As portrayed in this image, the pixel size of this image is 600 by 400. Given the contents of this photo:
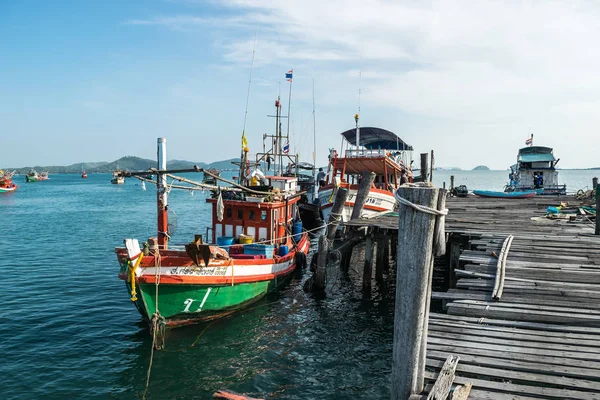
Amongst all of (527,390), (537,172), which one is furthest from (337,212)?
(537,172)

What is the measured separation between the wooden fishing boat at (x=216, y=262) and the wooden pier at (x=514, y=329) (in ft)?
22.9

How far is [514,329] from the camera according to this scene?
21.4ft

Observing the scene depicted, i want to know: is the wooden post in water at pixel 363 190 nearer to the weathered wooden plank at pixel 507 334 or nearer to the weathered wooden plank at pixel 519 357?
the weathered wooden plank at pixel 507 334

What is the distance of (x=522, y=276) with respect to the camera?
8789mm

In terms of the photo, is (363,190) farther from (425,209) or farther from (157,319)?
(425,209)

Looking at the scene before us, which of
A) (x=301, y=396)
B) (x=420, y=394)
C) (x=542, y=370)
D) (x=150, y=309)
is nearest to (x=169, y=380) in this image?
(x=150, y=309)

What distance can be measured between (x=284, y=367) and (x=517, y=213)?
45.3 feet

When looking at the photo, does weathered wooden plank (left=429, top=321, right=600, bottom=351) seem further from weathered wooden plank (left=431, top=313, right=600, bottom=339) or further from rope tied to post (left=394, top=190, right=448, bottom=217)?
rope tied to post (left=394, top=190, right=448, bottom=217)

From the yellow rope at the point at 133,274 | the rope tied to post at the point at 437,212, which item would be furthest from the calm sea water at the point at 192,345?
→ the rope tied to post at the point at 437,212

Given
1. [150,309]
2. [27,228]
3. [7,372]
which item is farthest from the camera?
[27,228]

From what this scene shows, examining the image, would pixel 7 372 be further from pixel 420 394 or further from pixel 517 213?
pixel 517 213

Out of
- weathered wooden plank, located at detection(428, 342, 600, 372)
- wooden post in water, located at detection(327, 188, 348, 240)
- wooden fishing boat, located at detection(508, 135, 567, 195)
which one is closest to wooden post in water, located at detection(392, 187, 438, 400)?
weathered wooden plank, located at detection(428, 342, 600, 372)

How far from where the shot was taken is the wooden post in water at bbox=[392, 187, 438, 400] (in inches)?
188

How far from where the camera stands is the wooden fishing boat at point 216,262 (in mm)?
11688
